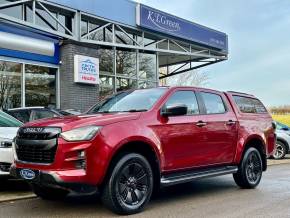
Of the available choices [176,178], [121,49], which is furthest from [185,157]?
[121,49]

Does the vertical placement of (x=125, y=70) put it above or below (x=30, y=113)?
above

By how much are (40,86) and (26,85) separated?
0.54m

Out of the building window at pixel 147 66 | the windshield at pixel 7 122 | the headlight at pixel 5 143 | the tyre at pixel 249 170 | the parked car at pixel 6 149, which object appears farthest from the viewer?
the building window at pixel 147 66

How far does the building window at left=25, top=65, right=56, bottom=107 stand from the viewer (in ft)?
47.8

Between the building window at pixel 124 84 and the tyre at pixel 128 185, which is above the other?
the building window at pixel 124 84

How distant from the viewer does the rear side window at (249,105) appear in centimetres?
878

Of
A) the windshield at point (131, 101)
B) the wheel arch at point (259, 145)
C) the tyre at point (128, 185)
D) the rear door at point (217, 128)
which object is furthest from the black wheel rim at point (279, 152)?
the tyre at point (128, 185)

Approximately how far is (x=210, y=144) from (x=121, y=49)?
36.4 ft

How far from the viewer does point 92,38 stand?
16516mm

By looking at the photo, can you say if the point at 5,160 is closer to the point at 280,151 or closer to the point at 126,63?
the point at 126,63

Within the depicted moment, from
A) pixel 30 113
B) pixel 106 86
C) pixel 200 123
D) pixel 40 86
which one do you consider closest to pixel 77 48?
pixel 40 86

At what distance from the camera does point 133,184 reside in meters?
6.21

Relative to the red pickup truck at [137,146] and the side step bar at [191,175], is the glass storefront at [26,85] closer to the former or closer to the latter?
the red pickup truck at [137,146]

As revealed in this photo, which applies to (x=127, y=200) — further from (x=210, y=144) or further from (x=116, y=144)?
(x=210, y=144)
